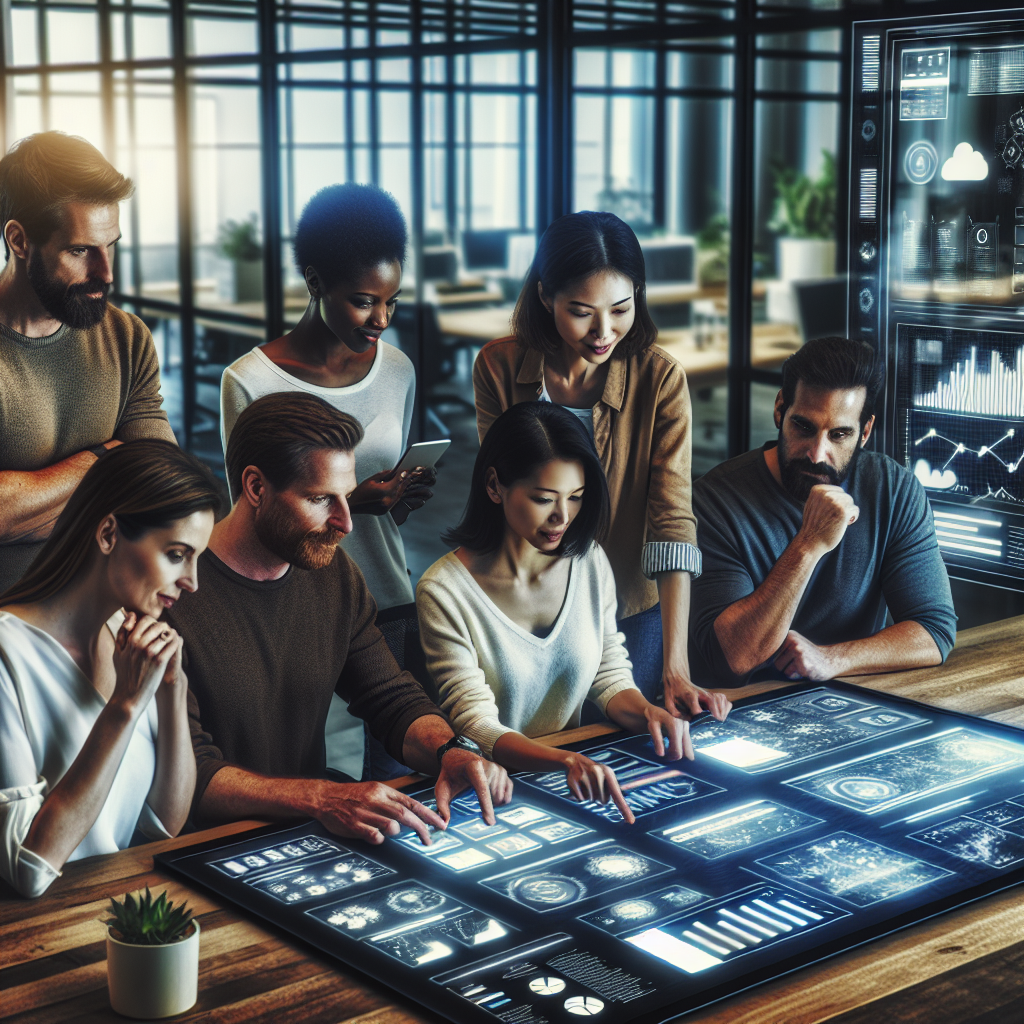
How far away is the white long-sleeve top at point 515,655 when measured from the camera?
2.21m

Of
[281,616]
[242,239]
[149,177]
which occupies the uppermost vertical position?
[149,177]

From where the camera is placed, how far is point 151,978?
53.4 inches

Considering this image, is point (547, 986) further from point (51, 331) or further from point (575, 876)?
point (51, 331)

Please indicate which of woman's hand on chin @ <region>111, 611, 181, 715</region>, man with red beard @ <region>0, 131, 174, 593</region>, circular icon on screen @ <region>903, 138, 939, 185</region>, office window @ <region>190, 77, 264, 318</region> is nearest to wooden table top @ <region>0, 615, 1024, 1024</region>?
woman's hand on chin @ <region>111, 611, 181, 715</region>

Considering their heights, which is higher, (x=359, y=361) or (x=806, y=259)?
(x=806, y=259)

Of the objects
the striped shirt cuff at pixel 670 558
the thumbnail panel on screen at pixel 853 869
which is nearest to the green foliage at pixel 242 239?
the striped shirt cuff at pixel 670 558

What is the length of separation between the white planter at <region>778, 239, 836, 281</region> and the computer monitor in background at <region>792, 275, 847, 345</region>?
3 centimetres

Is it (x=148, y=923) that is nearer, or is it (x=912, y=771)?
(x=148, y=923)

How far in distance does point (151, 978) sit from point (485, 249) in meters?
5.27

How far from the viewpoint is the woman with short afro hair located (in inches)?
98.0

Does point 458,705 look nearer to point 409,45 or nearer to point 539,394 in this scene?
point 539,394

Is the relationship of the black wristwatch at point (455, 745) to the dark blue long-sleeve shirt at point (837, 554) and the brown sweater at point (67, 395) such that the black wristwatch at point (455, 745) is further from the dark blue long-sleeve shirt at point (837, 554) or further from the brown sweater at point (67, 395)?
the dark blue long-sleeve shirt at point (837, 554)

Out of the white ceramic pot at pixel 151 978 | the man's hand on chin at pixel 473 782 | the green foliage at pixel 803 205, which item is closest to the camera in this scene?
the white ceramic pot at pixel 151 978

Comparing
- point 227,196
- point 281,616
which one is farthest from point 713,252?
point 281,616
